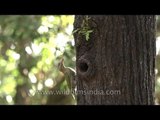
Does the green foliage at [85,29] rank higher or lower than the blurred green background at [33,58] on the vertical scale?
higher

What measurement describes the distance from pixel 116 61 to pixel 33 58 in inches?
312

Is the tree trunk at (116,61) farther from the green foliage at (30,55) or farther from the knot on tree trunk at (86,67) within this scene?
the green foliage at (30,55)

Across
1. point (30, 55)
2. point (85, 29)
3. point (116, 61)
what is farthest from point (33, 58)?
point (116, 61)

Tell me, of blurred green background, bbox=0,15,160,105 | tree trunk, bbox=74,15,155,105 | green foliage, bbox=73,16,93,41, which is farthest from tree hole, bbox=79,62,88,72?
blurred green background, bbox=0,15,160,105

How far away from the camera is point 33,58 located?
34.8 ft

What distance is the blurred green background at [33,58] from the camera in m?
8.68

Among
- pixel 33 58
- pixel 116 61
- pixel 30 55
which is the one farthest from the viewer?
pixel 33 58

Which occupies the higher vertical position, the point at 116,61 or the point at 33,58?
the point at 116,61

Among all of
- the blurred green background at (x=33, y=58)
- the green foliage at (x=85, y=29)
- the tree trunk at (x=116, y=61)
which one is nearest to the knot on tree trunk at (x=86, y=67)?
the tree trunk at (x=116, y=61)

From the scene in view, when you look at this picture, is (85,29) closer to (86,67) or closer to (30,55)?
(86,67)
